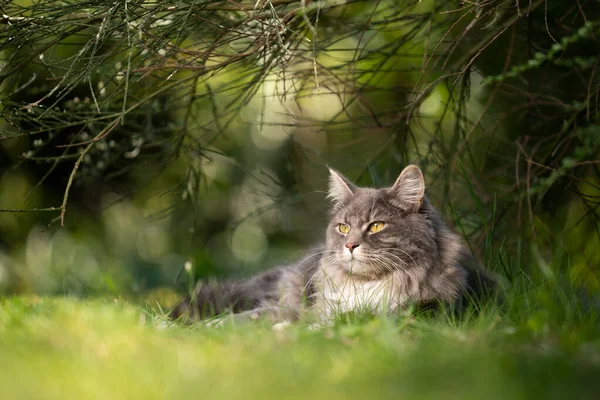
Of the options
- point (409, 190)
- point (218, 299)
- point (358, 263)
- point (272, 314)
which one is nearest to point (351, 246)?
point (358, 263)

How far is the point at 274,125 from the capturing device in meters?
4.46

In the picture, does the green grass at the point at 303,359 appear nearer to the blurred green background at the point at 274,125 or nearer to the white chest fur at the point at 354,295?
the white chest fur at the point at 354,295

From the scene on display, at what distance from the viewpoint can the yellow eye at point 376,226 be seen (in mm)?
3660

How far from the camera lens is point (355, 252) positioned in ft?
11.6

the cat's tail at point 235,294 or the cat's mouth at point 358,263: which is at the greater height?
the cat's mouth at point 358,263

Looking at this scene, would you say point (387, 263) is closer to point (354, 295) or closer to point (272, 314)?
point (354, 295)

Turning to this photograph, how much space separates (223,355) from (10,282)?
514cm

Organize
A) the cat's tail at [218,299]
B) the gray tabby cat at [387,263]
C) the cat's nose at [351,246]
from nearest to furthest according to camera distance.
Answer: the gray tabby cat at [387,263] → the cat's nose at [351,246] → the cat's tail at [218,299]

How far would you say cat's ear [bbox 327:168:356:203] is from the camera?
3957mm

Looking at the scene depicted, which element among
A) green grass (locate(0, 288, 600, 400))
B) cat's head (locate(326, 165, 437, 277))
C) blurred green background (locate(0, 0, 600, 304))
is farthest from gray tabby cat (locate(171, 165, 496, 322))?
green grass (locate(0, 288, 600, 400))

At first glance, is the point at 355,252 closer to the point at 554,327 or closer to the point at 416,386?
the point at 554,327

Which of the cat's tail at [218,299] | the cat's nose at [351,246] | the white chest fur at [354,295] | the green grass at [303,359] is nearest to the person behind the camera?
the green grass at [303,359]

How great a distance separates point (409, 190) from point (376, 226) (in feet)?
0.89

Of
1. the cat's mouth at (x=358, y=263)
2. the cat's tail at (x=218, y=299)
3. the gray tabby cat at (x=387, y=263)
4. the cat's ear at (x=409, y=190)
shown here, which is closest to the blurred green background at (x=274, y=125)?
the gray tabby cat at (x=387, y=263)
